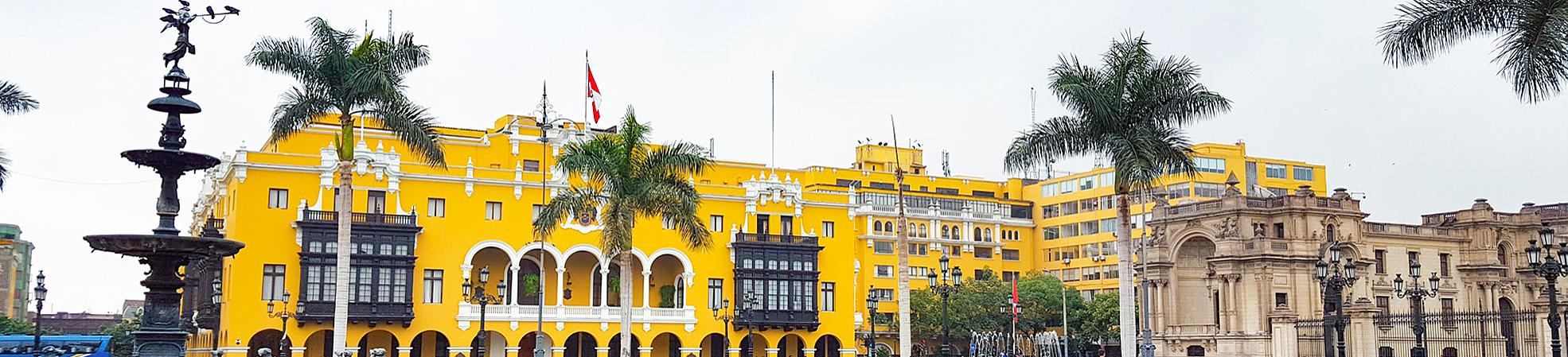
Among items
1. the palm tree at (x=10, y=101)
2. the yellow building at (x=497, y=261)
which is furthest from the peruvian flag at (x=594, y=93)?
the palm tree at (x=10, y=101)

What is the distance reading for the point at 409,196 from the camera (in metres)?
57.7

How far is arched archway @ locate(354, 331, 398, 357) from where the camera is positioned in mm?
57719

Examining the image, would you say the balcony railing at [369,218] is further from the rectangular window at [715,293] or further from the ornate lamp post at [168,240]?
the ornate lamp post at [168,240]

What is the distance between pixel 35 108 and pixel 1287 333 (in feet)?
149

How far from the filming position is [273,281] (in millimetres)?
55000

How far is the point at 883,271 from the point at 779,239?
2932 cm

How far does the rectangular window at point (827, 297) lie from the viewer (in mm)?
66188

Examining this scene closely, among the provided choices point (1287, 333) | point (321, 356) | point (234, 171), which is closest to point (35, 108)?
point (234, 171)

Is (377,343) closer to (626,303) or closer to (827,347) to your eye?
(827,347)

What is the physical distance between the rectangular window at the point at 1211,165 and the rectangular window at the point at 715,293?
40.0 metres

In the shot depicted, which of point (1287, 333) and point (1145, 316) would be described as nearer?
point (1145, 316)

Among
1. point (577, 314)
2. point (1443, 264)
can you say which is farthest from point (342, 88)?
point (1443, 264)

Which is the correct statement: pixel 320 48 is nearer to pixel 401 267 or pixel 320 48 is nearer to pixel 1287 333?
pixel 401 267

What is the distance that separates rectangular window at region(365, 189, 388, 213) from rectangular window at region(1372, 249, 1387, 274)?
4219 cm
